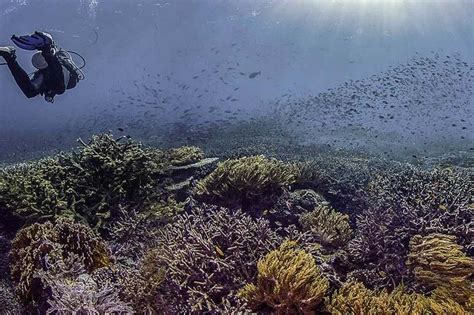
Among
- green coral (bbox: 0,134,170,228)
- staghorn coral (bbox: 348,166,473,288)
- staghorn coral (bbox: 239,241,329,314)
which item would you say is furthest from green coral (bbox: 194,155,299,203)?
staghorn coral (bbox: 239,241,329,314)

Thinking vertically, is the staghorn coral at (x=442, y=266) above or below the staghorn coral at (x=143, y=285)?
below

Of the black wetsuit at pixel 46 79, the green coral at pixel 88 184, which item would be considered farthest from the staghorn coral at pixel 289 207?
the black wetsuit at pixel 46 79

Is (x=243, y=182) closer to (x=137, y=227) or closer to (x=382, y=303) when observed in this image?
(x=137, y=227)

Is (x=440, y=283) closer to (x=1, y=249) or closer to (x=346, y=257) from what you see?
(x=346, y=257)

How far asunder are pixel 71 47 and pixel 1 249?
66.0m

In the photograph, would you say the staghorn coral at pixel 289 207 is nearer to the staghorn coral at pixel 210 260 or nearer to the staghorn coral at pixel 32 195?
the staghorn coral at pixel 210 260

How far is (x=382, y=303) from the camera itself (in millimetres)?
3502

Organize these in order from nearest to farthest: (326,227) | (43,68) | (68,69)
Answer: (326,227) → (43,68) → (68,69)

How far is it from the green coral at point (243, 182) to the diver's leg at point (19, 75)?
3.20 meters

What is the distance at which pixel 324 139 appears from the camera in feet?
94.6

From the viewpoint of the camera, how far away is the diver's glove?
5.88 metres

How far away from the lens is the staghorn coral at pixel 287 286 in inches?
140

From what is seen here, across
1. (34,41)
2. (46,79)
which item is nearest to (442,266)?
(34,41)

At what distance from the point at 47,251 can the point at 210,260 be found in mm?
1879
